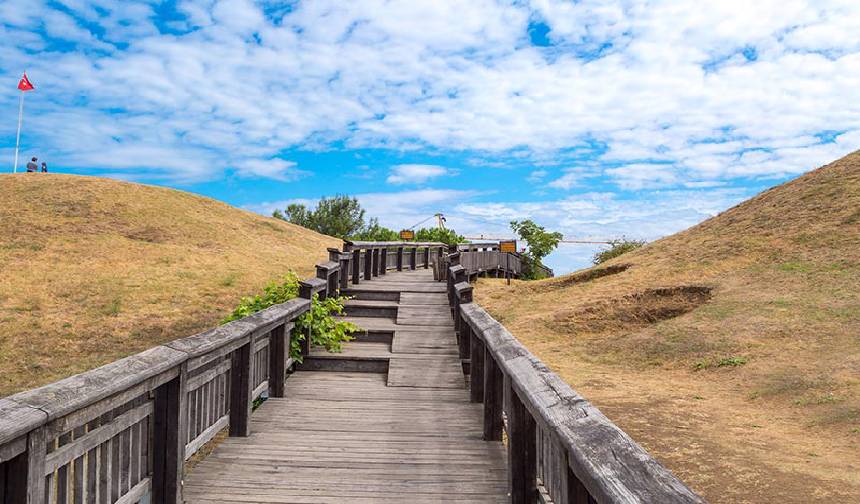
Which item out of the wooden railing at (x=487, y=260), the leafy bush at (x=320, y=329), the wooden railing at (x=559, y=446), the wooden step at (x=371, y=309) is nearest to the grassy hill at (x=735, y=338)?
the wooden railing at (x=487, y=260)

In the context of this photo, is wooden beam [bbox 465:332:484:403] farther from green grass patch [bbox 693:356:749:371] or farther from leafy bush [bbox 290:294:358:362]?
green grass patch [bbox 693:356:749:371]

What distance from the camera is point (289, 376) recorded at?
29.4 ft

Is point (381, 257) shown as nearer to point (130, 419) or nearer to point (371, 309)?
point (371, 309)

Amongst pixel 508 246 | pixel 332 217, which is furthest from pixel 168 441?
pixel 332 217

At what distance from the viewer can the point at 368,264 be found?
56.4ft

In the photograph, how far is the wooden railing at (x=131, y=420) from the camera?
271 centimetres

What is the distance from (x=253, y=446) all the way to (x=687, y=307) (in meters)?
17.6

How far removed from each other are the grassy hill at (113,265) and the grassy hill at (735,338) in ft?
39.3

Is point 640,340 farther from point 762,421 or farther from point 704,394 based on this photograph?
point 762,421

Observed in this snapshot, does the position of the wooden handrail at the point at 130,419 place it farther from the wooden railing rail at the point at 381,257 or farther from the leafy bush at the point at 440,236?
the leafy bush at the point at 440,236

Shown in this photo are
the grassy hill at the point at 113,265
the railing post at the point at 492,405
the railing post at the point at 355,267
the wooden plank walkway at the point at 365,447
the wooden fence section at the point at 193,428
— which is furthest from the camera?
the grassy hill at the point at 113,265

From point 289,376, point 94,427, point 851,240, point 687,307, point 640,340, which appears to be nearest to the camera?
point 94,427

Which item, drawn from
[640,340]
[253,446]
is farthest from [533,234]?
[253,446]

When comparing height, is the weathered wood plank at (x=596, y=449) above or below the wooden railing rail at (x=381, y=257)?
below
